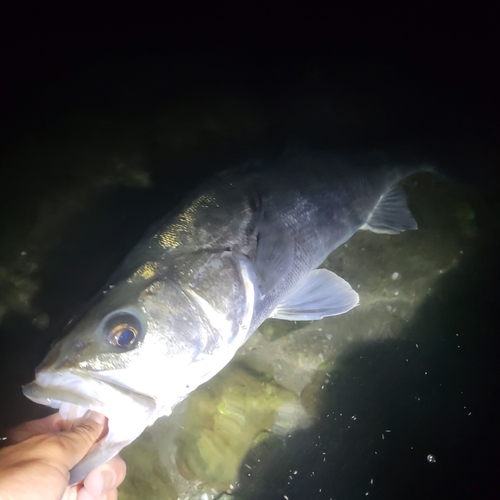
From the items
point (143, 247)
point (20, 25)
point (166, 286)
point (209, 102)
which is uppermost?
point (20, 25)

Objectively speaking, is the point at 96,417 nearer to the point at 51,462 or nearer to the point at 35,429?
the point at 35,429

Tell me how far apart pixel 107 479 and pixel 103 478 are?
1.4 inches

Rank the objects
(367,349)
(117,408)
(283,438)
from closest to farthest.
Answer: (117,408) < (283,438) < (367,349)

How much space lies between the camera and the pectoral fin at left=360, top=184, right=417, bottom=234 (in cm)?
285

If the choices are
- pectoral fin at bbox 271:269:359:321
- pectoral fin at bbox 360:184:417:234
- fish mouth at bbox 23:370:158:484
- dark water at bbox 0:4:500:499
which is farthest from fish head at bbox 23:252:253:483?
pectoral fin at bbox 360:184:417:234

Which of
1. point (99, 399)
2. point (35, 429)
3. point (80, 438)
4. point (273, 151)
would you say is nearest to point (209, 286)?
point (99, 399)

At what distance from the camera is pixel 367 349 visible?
2.90 meters

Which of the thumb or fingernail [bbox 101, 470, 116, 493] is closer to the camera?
the thumb

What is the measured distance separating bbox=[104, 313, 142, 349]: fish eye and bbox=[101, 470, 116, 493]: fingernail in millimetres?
669

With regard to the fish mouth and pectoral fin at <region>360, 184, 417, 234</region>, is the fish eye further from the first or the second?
pectoral fin at <region>360, 184, 417, 234</region>

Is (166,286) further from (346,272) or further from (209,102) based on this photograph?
(209,102)

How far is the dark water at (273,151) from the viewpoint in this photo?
2.66 metres

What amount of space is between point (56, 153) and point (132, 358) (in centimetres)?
302

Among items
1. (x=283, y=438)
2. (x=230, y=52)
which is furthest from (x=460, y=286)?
(x=230, y=52)
